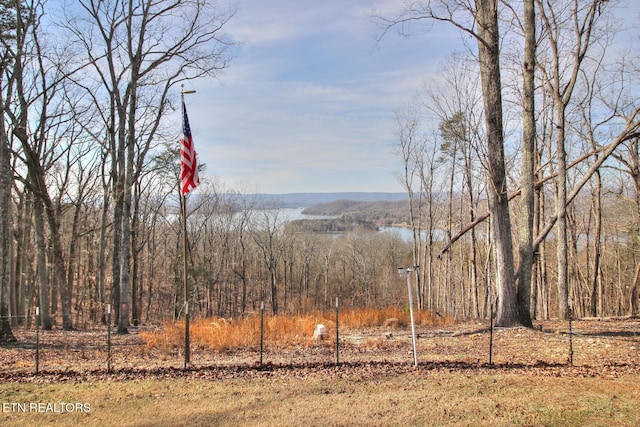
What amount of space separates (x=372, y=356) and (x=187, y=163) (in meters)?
5.09

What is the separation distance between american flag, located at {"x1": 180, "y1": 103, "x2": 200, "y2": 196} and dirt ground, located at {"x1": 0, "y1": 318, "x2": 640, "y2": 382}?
3.28m

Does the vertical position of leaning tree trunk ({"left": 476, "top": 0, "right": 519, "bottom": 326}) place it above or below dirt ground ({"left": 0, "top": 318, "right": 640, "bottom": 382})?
above

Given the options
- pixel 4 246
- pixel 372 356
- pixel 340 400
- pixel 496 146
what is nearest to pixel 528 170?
pixel 496 146

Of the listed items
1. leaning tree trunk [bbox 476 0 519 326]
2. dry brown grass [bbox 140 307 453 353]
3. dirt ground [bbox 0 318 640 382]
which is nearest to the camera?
dirt ground [bbox 0 318 640 382]

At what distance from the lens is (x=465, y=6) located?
9602 millimetres

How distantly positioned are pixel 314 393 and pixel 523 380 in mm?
2835

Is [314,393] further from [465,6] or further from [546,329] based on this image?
[465,6]

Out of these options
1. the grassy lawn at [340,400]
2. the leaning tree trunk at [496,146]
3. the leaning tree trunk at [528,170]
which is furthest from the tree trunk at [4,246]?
the leaning tree trunk at [528,170]

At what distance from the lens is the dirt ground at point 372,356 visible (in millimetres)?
6626

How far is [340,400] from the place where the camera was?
5199 mm

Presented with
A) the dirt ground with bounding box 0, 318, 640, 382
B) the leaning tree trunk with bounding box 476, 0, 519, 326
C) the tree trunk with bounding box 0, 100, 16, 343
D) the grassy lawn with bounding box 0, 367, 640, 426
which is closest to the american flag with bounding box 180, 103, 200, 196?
Result: the dirt ground with bounding box 0, 318, 640, 382

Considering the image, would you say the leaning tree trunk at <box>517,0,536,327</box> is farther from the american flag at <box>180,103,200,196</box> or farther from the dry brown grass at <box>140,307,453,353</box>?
the american flag at <box>180,103,200,196</box>

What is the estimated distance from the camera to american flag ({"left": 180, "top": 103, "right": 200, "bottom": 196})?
25.9ft

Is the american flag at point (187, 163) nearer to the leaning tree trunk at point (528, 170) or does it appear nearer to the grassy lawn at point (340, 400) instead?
the grassy lawn at point (340, 400)
